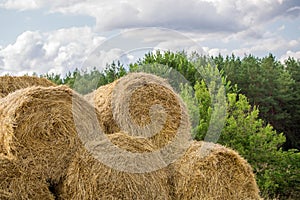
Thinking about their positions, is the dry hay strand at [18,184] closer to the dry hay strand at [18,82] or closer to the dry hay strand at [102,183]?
the dry hay strand at [102,183]

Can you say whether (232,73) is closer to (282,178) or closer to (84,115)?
(282,178)

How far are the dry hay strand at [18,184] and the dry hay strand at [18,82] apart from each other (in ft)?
6.81

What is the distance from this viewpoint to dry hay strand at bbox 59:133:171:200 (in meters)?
4.46

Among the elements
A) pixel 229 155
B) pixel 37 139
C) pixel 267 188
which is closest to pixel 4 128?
pixel 37 139

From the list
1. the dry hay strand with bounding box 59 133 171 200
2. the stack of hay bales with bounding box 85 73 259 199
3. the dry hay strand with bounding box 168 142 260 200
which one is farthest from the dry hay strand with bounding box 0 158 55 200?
the dry hay strand with bounding box 168 142 260 200

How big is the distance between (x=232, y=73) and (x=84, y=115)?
44.2 ft

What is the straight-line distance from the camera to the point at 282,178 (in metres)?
11.4

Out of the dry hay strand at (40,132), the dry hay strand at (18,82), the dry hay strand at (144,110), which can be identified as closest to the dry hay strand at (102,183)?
the dry hay strand at (40,132)

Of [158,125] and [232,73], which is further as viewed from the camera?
[232,73]

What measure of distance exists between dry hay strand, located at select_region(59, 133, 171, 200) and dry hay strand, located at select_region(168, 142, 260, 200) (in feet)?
1.09

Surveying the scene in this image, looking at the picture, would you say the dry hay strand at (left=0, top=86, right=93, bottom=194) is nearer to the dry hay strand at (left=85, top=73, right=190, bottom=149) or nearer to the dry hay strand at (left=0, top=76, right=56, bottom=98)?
the dry hay strand at (left=85, top=73, right=190, bottom=149)

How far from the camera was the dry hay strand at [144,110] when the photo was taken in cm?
579

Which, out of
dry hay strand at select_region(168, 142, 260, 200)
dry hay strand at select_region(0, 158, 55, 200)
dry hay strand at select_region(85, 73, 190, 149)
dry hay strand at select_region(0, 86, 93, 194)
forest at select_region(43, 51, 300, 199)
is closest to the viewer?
dry hay strand at select_region(0, 158, 55, 200)

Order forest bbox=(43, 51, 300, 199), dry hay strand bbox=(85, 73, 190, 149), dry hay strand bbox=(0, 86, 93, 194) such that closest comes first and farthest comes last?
dry hay strand bbox=(0, 86, 93, 194) → dry hay strand bbox=(85, 73, 190, 149) → forest bbox=(43, 51, 300, 199)
